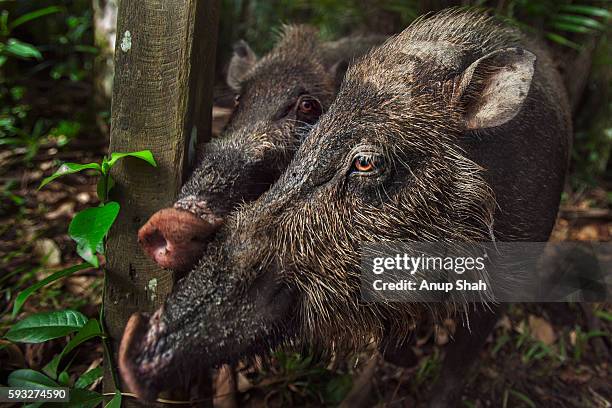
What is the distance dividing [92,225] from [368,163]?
0.99m

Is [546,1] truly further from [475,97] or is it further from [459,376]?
[459,376]

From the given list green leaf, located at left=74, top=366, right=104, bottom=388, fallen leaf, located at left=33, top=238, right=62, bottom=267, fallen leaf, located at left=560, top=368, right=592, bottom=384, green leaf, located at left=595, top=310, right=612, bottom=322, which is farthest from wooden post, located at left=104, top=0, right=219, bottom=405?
green leaf, located at left=595, top=310, right=612, bottom=322

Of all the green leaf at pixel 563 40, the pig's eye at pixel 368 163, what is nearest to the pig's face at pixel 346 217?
the pig's eye at pixel 368 163

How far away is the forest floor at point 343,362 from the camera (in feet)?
9.25

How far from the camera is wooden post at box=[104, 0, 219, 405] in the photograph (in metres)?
2.05

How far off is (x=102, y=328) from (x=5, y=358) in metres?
0.64

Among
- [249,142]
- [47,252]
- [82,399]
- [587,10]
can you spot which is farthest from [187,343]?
[587,10]

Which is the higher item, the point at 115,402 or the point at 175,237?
the point at 175,237

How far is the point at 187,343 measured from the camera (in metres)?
1.83

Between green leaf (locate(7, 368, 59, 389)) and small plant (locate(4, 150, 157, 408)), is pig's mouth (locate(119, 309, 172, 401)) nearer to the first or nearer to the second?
small plant (locate(4, 150, 157, 408))

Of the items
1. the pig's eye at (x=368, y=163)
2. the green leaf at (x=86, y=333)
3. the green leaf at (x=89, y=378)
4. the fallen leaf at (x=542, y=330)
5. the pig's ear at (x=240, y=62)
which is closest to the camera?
the pig's eye at (x=368, y=163)

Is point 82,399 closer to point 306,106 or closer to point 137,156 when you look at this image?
point 137,156

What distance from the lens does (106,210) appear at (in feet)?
6.63

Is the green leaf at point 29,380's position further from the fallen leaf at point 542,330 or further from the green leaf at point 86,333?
the fallen leaf at point 542,330
